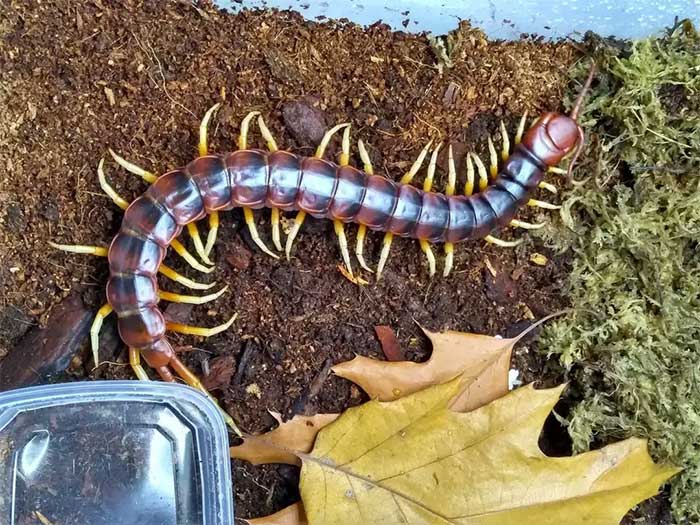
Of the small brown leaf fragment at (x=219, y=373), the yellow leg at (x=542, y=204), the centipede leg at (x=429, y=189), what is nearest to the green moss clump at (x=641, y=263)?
the yellow leg at (x=542, y=204)

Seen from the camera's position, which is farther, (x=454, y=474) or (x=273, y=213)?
(x=273, y=213)

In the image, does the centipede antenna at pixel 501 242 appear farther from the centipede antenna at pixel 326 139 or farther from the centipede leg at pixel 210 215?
the centipede leg at pixel 210 215

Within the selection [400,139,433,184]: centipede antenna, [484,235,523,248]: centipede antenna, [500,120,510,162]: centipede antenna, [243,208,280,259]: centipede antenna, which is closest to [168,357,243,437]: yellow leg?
[243,208,280,259]: centipede antenna

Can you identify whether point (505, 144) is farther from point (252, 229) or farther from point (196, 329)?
point (196, 329)

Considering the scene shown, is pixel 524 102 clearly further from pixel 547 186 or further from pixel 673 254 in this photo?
pixel 673 254

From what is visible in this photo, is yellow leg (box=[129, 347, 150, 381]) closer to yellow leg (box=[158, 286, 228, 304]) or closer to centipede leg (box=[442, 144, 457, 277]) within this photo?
yellow leg (box=[158, 286, 228, 304])

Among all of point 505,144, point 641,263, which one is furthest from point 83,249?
point 641,263
